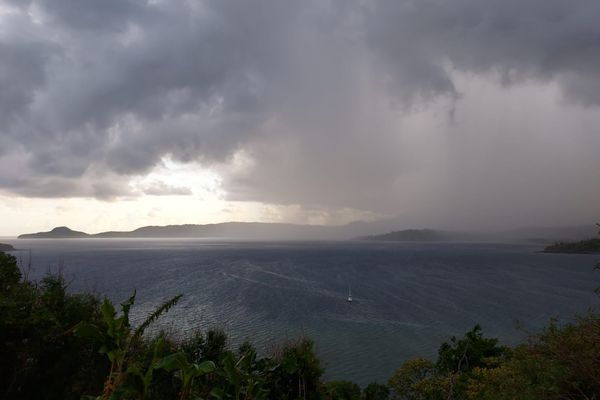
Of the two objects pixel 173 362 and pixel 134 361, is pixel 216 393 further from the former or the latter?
pixel 134 361

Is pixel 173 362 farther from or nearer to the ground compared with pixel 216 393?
farther from the ground

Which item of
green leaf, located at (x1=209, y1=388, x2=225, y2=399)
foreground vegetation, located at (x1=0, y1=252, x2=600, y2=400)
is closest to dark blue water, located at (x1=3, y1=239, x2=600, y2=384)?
foreground vegetation, located at (x1=0, y1=252, x2=600, y2=400)

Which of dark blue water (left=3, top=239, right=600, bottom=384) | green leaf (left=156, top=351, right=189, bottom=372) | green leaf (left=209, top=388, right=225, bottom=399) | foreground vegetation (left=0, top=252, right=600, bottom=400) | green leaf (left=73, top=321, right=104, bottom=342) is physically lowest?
dark blue water (left=3, top=239, right=600, bottom=384)

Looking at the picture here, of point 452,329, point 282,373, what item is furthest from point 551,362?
point 452,329

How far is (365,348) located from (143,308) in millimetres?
39623

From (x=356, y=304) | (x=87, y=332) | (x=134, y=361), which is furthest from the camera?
(x=356, y=304)

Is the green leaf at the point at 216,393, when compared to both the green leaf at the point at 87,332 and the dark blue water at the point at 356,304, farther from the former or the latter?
the dark blue water at the point at 356,304

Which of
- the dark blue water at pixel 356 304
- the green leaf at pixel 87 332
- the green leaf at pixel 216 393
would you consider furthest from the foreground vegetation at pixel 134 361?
the dark blue water at pixel 356 304

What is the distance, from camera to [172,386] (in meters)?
13.5

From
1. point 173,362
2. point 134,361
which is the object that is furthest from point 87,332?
point 134,361

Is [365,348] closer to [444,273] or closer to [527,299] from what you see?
[527,299]

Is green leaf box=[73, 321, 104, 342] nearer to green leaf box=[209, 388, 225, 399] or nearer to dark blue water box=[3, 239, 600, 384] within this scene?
green leaf box=[209, 388, 225, 399]

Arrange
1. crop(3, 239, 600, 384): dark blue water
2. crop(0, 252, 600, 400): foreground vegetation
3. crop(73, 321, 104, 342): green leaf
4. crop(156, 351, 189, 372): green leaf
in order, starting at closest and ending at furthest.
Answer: crop(156, 351, 189, 372): green leaf → crop(73, 321, 104, 342): green leaf → crop(0, 252, 600, 400): foreground vegetation → crop(3, 239, 600, 384): dark blue water

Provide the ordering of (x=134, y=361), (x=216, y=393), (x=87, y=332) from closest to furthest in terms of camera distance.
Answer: (x=87, y=332)
(x=216, y=393)
(x=134, y=361)
